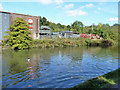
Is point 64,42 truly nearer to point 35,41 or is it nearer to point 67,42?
point 67,42

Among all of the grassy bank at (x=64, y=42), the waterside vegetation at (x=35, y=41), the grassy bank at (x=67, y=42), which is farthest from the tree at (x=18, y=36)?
the grassy bank at (x=67, y=42)

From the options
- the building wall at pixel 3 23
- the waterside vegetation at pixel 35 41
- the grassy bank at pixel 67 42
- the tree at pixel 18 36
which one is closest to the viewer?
the tree at pixel 18 36

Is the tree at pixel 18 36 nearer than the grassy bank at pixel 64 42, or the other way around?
the tree at pixel 18 36

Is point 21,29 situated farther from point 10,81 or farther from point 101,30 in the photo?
point 101,30

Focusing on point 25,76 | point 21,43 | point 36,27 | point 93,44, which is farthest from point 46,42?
point 25,76

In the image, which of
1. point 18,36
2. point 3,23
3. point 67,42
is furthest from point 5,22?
point 67,42

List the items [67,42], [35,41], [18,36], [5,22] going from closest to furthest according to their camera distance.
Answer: [18,36], [35,41], [5,22], [67,42]

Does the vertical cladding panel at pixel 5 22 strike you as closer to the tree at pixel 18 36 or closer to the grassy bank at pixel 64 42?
the grassy bank at pixel 64 42

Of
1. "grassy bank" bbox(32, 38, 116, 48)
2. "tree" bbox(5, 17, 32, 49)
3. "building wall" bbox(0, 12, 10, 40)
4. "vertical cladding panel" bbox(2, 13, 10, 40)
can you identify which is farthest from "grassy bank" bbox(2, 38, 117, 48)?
"vertical cladding panel" bbox(2, 13, 10, 40)

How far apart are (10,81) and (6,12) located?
1414 inches

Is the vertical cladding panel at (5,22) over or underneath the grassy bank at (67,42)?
over

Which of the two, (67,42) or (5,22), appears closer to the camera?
(5,22)

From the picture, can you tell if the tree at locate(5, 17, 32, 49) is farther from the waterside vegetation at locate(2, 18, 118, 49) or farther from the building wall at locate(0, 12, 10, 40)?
the building wall at locate(0, 12, 10, 40)

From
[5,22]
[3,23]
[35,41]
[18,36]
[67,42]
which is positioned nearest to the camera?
[18,36]
